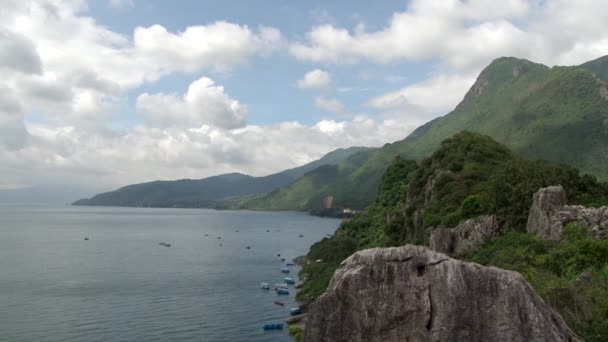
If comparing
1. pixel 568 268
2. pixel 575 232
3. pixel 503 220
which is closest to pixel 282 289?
pixel 503 220

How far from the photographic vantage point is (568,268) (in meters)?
29.7

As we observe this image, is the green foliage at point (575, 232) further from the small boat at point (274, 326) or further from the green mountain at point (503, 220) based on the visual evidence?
the small boat at point (274, 326)

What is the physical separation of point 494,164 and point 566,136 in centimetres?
11597

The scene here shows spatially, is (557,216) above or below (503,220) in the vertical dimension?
above

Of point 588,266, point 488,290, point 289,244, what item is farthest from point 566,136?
point 488,290

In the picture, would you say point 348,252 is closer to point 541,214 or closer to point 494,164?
point 494,164

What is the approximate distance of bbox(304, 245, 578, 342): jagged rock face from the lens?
47.7 feet

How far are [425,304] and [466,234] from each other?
37.6 meters

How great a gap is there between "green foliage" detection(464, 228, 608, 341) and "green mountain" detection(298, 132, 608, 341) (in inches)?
1.3

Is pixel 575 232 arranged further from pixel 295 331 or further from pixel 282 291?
pixel 282 291

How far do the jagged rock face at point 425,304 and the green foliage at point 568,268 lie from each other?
17.6ft

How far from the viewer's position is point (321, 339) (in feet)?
53.4

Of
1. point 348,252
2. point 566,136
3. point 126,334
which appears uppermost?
point 566,136

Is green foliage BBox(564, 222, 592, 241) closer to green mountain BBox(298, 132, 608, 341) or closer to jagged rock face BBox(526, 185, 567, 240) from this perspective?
green mountain BBox(298, 132, 608, 341)
